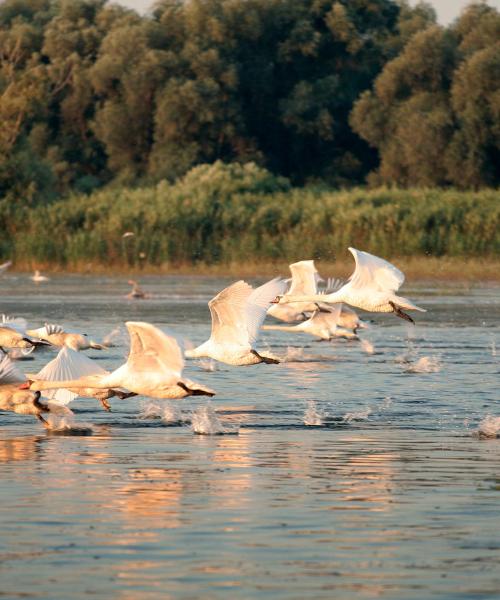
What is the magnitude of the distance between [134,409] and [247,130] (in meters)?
48.5

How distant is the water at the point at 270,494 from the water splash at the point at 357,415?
0.10 ft

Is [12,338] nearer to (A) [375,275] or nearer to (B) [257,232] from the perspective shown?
(A) [375,275]

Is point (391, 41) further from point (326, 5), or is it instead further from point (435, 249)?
point (435, 249)

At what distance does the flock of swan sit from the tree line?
37725 millimetres

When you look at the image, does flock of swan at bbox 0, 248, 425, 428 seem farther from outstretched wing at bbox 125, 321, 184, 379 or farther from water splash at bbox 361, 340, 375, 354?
water splash at bbox 361, 340, 375, 354

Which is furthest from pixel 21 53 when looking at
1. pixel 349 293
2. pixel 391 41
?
pixel 349 293

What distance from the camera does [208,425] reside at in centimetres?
1448

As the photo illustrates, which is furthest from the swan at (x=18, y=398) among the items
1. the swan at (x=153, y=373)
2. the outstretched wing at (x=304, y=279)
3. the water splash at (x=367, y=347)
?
the water splash at (x=367, y=347)

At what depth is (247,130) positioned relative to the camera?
211 ft

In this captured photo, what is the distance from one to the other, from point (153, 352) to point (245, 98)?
51648 millimetres

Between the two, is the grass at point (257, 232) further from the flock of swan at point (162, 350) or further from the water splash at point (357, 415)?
the water splash at point (357, 415)

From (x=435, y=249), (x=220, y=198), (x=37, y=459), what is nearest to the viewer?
(x=37, y=459)

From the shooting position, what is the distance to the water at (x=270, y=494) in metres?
8.59

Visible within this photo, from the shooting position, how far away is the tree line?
57.8 metres
